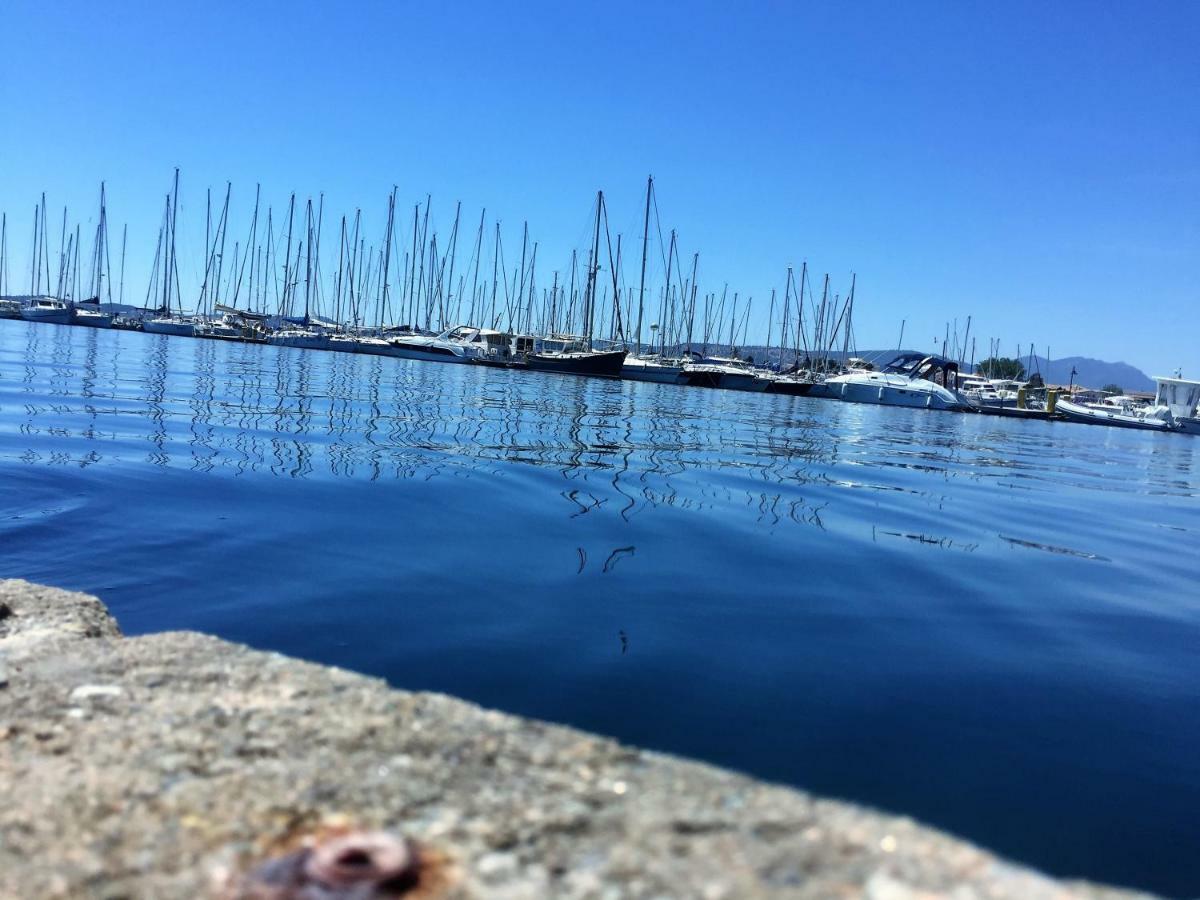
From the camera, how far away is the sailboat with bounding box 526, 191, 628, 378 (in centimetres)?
5956

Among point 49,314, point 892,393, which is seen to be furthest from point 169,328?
point 892,393

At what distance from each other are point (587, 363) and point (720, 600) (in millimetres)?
54869

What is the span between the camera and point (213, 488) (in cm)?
805

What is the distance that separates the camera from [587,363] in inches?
2357

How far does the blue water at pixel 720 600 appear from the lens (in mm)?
3434

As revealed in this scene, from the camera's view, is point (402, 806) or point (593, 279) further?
point (593, 279)

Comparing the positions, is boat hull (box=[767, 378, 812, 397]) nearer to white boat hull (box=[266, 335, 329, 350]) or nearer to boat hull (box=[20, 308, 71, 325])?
white boat hull (box=[266, 335, 329, 350])

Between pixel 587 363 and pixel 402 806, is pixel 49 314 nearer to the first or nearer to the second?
pixel 587 363

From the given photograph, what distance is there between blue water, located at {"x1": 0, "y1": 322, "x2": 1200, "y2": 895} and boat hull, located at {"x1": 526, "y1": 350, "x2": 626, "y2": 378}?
4738cm

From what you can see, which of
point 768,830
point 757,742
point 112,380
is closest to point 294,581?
point 757,742

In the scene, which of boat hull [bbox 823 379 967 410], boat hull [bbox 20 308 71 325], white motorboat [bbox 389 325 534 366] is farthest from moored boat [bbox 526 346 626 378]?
boat hull [bbox 20 308 71 325]

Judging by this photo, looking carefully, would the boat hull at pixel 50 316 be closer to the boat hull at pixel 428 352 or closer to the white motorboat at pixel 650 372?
the boat hull at pixel 428 352

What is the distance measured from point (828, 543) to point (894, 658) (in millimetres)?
2914

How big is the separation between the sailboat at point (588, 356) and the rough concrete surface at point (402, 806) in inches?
2239
